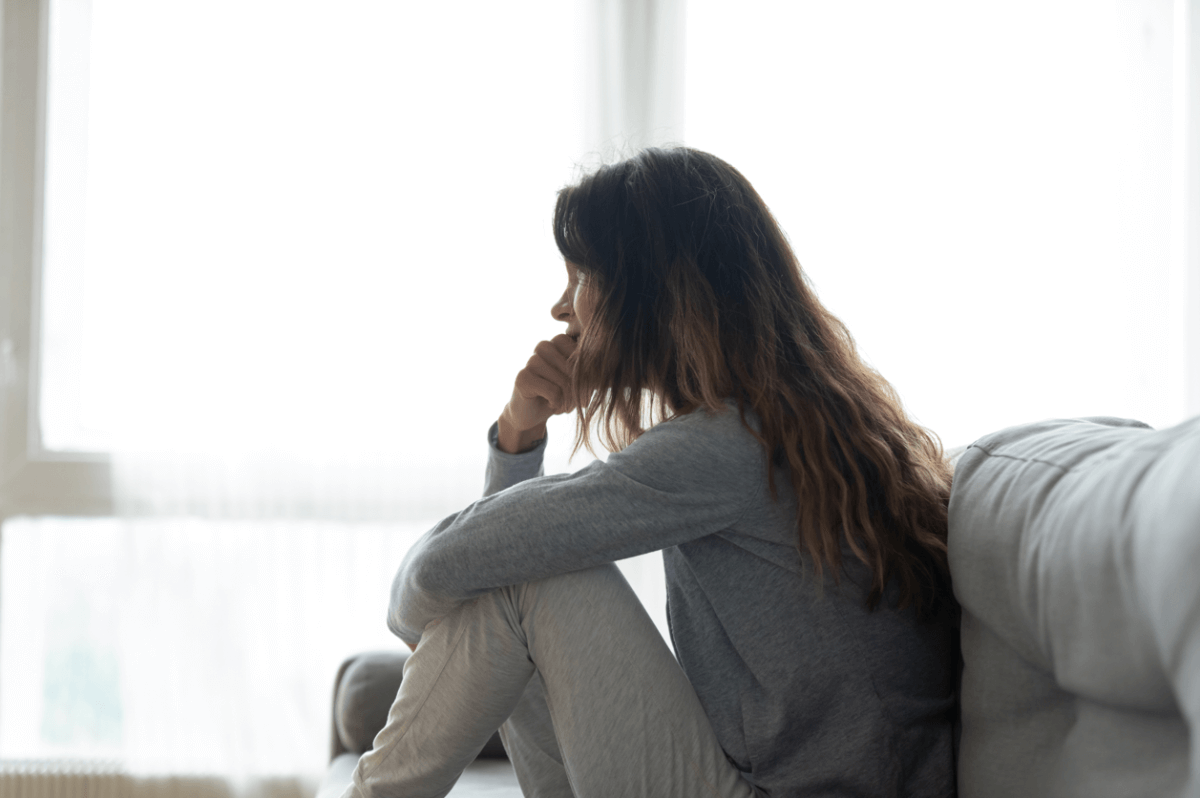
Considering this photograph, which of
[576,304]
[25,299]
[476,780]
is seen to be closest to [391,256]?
[25,299]

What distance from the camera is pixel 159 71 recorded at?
1.93 m

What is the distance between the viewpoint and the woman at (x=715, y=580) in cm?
84

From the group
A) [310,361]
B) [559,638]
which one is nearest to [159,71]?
[310,361]

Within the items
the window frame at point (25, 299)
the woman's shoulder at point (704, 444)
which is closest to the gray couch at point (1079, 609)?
the woman's shoulder at point (704, 444)

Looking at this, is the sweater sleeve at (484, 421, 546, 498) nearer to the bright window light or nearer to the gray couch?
the gray couch

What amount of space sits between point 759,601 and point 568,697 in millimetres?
216

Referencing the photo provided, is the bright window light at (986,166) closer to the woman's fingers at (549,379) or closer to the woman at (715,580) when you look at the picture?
the woman's fingers at (549,379)

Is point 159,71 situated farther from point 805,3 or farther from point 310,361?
point 805,3

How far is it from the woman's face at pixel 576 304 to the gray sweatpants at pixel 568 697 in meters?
0.31

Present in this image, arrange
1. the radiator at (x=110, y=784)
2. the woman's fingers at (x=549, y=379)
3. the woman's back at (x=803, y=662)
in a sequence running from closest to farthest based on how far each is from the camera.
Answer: the woman's back at (x=803, y=662) < the woman's fingers at (x=549, y=379) < the radiator at (x=110, y=784)

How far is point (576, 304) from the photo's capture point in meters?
1.07

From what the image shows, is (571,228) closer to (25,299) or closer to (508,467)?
(508,467)

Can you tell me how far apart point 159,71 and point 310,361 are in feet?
2.44

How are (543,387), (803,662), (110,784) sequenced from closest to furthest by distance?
(803,662) < (543,387) < (110,784)
